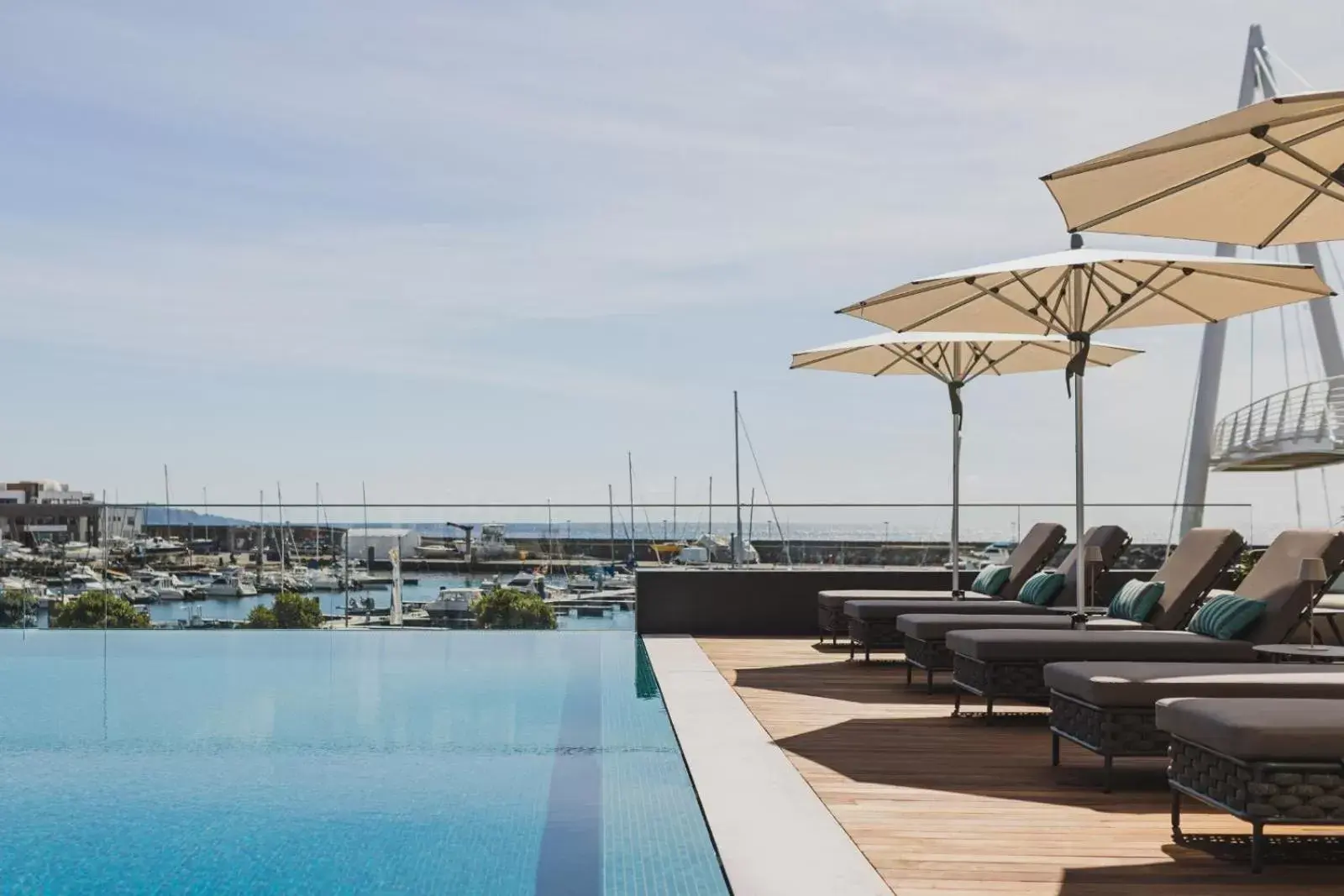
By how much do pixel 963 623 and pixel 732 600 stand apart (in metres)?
4.25

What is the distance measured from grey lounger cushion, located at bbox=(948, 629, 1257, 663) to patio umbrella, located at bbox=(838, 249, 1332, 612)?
2.89 feet

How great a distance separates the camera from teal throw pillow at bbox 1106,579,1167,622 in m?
7.86

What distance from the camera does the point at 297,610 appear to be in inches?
512

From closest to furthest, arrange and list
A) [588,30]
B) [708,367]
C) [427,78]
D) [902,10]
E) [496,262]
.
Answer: [902,10], [588,30], [427,78], [496,262], [708,367]

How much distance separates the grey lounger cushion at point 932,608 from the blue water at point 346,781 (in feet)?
4.79

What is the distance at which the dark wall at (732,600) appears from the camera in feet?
39.8

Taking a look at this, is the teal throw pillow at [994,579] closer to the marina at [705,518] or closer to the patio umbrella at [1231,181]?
the marina at [705,518]

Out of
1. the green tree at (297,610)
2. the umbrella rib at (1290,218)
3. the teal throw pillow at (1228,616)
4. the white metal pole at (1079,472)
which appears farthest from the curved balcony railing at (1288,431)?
the umbrella rib at (1290,218)

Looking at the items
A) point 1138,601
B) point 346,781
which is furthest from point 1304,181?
point 346,781

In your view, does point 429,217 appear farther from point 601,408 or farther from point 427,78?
point 601,408

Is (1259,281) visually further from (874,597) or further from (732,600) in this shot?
(732,600)

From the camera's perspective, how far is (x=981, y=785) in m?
5.51

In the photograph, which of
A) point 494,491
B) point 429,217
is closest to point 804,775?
point 429,217

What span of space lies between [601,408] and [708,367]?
4.11 metres
